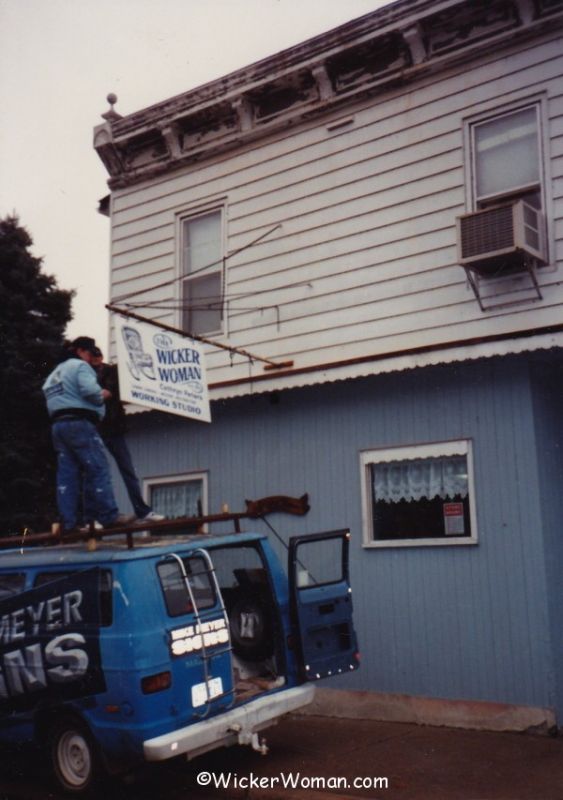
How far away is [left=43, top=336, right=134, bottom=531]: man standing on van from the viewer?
7.62 metres

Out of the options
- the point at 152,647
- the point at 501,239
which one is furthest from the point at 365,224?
the point at 152,647

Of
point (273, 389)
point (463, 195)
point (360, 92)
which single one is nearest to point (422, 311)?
point (463, 195)

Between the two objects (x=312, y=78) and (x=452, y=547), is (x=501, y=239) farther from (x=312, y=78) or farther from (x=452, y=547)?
(x=312, y=78)

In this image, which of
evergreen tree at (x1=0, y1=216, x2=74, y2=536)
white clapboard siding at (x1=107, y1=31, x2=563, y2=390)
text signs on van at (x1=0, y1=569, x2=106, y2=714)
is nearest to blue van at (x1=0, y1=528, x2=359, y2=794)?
text signs on van at (x1=0, y1=569, x2=106, y2=714)

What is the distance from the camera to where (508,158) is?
874cm

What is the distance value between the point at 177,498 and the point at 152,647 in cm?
507

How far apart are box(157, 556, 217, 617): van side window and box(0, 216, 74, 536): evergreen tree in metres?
15.3

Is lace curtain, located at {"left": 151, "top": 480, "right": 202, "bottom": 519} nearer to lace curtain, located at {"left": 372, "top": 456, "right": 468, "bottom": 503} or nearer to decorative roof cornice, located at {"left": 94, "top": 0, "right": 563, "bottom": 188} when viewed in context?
lace curtain, located at {"left": 372, "top": 456, "right": 468, "bottom": 503}

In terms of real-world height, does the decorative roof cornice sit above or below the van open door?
above

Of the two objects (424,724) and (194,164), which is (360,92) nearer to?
(194,164)

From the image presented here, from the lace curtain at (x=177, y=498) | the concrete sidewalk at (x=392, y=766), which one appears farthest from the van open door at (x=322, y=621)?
the lace curtain at (x=177, y=498)

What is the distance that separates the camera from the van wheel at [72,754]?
241 inches

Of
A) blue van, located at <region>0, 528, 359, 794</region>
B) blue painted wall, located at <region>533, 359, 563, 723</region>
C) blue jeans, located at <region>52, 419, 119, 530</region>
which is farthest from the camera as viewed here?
blue painted wall, located at <region>533, 359, 563, 723</region>

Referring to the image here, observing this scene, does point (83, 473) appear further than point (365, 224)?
No
